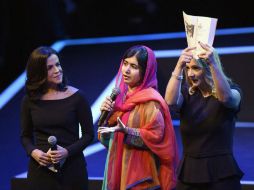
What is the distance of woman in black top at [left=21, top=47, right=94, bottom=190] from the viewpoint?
295 cm

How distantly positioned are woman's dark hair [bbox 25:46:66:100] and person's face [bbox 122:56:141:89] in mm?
479

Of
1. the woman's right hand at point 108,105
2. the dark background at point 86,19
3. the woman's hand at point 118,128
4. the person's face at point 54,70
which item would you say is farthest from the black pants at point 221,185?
the dark background at point 86,19

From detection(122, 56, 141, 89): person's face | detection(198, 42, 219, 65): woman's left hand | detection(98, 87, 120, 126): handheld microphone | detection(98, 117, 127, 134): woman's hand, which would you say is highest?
detection(198, 42, 219, 65): woman's left hand

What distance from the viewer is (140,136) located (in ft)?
8.97

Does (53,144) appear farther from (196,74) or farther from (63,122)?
(196,74)

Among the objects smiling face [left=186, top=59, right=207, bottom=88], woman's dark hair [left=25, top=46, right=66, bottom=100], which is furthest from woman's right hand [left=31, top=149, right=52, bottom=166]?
smiling face [left=186, top=59, right=207, bottom=88]

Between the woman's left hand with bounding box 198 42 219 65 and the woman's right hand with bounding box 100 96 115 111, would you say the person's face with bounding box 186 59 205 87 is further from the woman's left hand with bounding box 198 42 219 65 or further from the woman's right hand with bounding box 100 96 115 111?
the woman's right hand with bounding box 100 96 115 111

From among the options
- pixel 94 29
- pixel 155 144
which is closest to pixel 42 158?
pixel 155 144

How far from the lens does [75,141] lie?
302 centimetres

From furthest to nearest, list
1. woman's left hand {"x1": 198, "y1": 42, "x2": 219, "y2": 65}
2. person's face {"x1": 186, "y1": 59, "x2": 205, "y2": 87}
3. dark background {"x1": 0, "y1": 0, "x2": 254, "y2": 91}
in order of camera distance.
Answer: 1. dark background {"x1": 0, "y1": 0, "x2": 254, "y2": 91}
2. person's face {"x1": 186, "y1": 59, "x2": 205, "y2": 87}
3. woman's left hand {"x1": 198, "y1": 42, "x2": 219, "y2": 65}

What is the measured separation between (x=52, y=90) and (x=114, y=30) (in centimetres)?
382

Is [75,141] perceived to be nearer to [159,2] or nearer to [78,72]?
[78,72]

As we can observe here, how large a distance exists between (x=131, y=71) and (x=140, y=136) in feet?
1.11

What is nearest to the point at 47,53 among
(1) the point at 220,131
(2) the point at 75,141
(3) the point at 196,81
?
(2) the point at 75,141
